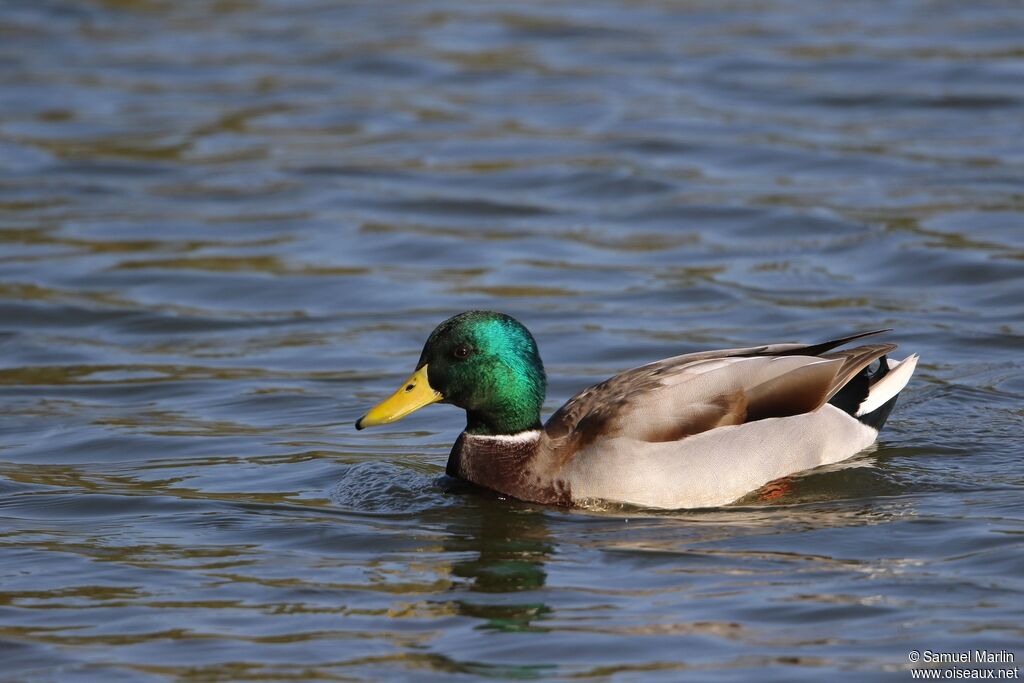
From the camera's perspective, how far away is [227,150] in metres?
15.5

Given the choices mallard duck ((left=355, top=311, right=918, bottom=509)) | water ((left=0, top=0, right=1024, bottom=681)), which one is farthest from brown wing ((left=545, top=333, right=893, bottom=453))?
water ((left=0, top=0, right=1024, bottom=681))

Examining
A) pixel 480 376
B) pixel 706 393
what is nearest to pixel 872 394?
pixel 706 393

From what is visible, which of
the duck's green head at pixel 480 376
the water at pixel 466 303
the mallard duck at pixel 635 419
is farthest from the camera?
the duck's green head at pixel 480 376

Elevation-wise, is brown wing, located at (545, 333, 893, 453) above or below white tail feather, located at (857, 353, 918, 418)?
above

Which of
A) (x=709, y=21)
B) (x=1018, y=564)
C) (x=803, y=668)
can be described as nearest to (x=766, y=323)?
(x=1018, y=564)

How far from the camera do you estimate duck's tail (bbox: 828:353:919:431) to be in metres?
8.05

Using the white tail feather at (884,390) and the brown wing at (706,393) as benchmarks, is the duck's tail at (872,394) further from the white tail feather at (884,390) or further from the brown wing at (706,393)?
the brown wing at (706,393)

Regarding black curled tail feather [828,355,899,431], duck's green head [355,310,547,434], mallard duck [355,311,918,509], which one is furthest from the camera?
black curled tail feather [828,355,899,431]

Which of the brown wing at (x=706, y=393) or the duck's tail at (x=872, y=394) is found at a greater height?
the brown wing at (x=706, y=393)

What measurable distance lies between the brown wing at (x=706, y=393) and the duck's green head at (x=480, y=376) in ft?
0.72

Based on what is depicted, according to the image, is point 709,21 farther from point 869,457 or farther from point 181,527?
point 181,527

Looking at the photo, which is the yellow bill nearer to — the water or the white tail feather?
the water

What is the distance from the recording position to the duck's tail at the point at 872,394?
8.05 m

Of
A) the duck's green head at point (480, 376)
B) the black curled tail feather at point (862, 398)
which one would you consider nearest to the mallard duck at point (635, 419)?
the duck's green head at point (480, 376)
